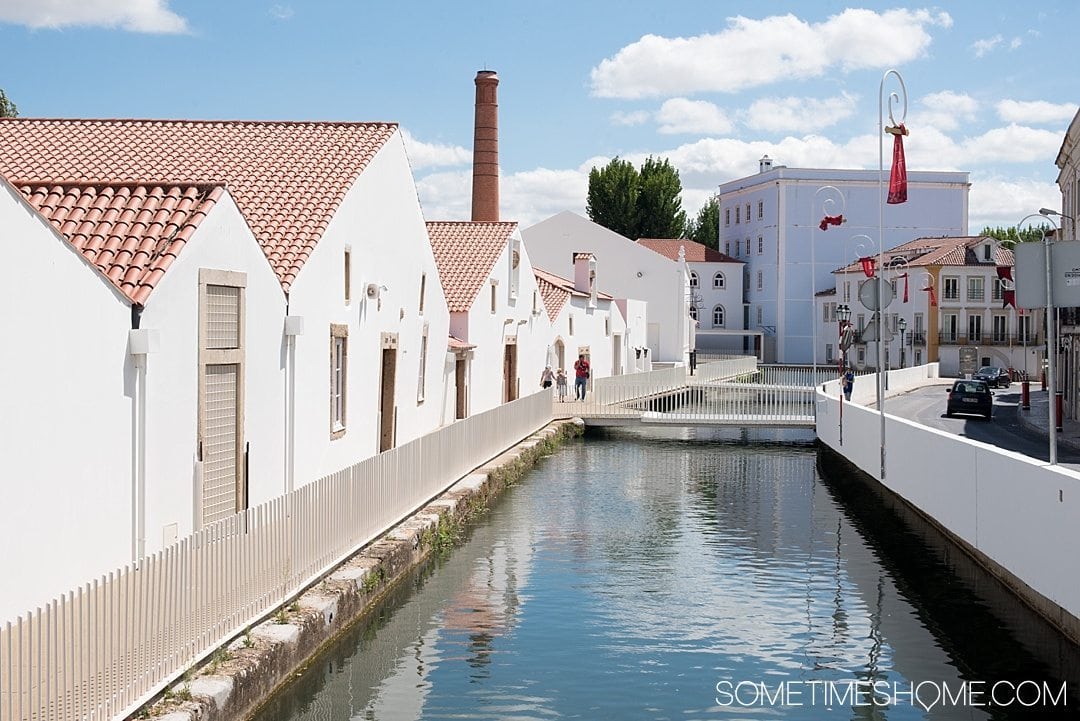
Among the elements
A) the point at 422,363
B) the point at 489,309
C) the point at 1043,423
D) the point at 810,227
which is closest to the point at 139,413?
the point at 422,363

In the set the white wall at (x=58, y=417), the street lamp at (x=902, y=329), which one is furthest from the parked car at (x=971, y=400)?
the street lamp at (x=902, y=329)

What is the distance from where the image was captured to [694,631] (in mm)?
13391

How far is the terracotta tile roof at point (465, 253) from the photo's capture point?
3275 centimetres

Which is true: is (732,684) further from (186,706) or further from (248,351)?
(248,351)

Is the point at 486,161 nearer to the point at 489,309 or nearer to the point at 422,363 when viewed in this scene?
the point at 489,309

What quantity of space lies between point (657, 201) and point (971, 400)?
207 feet

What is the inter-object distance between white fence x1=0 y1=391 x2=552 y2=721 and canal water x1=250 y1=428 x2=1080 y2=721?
2.83ft

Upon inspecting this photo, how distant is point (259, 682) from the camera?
984cm

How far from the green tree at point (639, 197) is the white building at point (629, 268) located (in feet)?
96.0

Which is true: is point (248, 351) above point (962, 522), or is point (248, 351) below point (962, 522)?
above

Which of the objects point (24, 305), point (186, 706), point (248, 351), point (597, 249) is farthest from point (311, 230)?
point (597, 249)

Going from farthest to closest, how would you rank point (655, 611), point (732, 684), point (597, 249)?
1. point (597, 249)
2. point (655, 611)
3. point (732, 684)

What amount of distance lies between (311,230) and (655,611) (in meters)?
7.70

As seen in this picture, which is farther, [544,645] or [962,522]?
[962,522]
